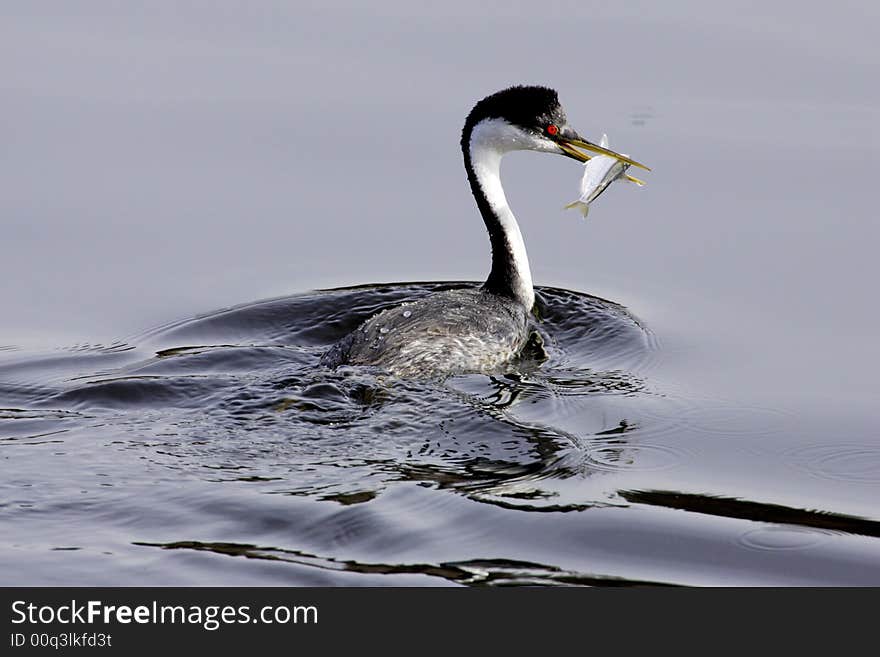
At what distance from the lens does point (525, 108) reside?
414 inches

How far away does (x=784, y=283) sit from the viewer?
10461mm

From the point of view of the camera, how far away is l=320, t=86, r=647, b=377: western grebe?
9172 millimetres

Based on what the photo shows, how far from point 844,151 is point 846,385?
3.81m

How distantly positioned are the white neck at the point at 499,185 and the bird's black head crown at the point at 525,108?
7 cm

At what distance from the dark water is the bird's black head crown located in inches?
70.6

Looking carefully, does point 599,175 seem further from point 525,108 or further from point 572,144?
point 525,108

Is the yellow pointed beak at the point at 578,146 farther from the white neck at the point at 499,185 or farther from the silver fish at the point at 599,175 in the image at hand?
the white neck at the point at 499,185

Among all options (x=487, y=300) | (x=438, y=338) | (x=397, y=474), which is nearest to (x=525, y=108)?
(x=487, y=300)

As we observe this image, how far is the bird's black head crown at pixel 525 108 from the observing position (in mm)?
10508

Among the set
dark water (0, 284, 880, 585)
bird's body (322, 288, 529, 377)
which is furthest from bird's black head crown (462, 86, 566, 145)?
dark water (0, 284, 880, 585)

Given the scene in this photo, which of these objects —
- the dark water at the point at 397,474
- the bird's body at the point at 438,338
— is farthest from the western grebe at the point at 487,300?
the dark water at the point at 397,474

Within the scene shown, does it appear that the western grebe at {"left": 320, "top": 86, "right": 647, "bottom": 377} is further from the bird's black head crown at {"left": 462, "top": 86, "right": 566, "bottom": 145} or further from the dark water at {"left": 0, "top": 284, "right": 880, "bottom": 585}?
the dark water at {"left": 0, "top": 284, "right": 880, "bottom": 585}
